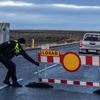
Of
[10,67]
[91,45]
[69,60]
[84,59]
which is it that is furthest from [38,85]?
[91,45]

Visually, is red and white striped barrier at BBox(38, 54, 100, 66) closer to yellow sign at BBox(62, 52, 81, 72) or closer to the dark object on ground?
yellow sign at BBox(62, 52, 81, 72)

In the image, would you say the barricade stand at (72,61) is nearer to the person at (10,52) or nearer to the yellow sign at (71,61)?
the yellow sign at (71,61)

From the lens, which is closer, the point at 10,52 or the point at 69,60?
the point at 10,52

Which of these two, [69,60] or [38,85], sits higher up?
[69,60]

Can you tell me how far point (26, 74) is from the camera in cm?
2261

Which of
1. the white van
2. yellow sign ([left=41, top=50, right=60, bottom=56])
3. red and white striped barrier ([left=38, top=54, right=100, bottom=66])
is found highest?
yellow sign ([left=41, top=50, right=60, bottom=56])

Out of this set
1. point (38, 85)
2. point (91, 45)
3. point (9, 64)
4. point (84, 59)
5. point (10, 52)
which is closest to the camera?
point (84, 59)

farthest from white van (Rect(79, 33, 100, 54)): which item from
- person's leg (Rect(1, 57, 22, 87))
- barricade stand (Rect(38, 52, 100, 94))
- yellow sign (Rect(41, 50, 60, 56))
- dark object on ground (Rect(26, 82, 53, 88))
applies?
person's leg (Rect(1, 57, 22, 87))

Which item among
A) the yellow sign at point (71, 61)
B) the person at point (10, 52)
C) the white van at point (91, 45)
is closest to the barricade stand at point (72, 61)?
the yellow sign at point (71, 61)

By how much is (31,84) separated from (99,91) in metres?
2.59

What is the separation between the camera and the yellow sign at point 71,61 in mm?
17766

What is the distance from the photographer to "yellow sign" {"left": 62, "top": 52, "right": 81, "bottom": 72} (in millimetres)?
17766

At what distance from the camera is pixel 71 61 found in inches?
709

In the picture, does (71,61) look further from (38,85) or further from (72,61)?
(38,85)
